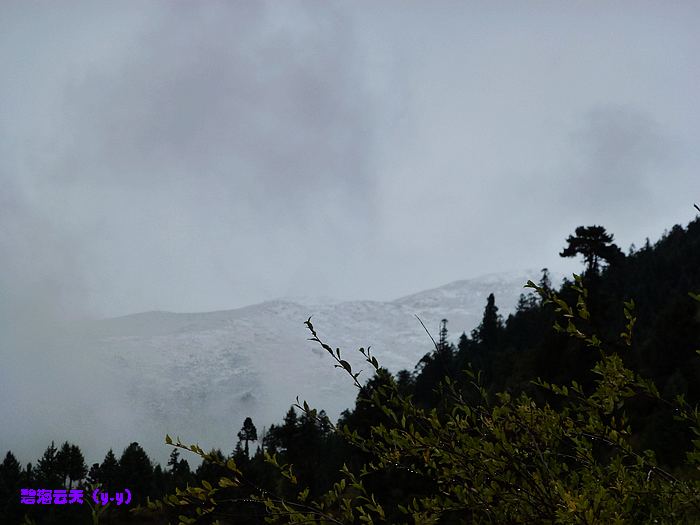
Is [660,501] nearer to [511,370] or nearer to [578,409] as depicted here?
[578,409]

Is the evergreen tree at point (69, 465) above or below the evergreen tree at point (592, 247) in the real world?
below

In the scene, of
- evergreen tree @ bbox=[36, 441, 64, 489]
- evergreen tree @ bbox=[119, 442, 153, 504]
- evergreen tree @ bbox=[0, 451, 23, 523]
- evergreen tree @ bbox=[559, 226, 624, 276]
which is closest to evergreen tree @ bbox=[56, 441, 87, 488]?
evergreen tree @ bbox=[36, 441, 64, 489]

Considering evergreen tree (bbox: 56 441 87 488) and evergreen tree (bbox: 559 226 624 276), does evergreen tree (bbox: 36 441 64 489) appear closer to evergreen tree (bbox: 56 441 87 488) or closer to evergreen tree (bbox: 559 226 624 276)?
evergreen tree (bbox: 56 441 87 488)

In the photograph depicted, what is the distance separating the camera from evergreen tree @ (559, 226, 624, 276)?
45.1 metres

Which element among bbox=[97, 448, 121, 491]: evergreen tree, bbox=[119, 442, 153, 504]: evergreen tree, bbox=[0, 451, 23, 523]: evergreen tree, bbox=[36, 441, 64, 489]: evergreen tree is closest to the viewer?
bbox=[0, 451, 23, 523]: evergreen tree

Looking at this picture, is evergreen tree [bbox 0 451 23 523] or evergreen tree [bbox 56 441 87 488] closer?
evergreen tree [bbox 0 451 23 523]

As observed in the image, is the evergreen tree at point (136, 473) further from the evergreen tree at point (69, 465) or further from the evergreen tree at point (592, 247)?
the evergreen tree at point (592, 247)

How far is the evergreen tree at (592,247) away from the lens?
45094 millimetres

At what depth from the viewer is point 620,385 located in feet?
13.5

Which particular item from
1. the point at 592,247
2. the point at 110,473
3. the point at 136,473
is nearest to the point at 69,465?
the point at 110,473

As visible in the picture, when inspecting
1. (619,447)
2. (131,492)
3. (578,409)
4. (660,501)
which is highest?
(578,409)

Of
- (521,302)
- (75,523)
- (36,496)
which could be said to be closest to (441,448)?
(75,523)

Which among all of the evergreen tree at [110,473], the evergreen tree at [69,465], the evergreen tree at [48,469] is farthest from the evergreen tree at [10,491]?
the evergreen tree at [110,473]

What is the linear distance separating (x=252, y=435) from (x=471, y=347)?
42.5 metres
